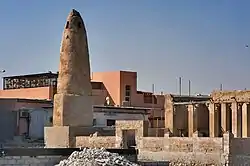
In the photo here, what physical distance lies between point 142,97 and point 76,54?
17.7 meters

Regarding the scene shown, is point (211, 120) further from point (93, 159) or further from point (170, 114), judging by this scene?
point (93, 159)

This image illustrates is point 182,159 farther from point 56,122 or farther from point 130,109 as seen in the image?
point 130,109

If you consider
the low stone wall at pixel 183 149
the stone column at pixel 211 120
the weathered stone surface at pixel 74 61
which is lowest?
the low stone wall at pixel 183 149

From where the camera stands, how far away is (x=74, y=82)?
3011 cm

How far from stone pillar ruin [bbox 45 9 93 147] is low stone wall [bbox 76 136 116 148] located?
16.2 inches

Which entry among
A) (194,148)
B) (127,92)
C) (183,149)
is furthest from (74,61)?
(127,92)

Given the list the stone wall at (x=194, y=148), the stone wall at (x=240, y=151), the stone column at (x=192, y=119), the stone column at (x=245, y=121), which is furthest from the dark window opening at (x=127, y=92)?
the stone wall at (x=240, y=151)

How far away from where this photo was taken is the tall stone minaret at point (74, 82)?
29906 millimetres

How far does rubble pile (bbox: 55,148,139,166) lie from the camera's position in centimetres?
1520

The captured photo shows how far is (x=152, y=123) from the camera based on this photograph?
4325cm

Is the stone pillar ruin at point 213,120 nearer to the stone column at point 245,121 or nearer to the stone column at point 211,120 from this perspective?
the stone column at point 211,120

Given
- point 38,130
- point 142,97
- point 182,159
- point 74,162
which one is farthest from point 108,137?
point 142,97

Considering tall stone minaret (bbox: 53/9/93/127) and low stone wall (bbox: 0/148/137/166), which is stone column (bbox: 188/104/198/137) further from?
low stone wall (bbox: 0/148/137/166)

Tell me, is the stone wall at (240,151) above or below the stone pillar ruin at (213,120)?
below
